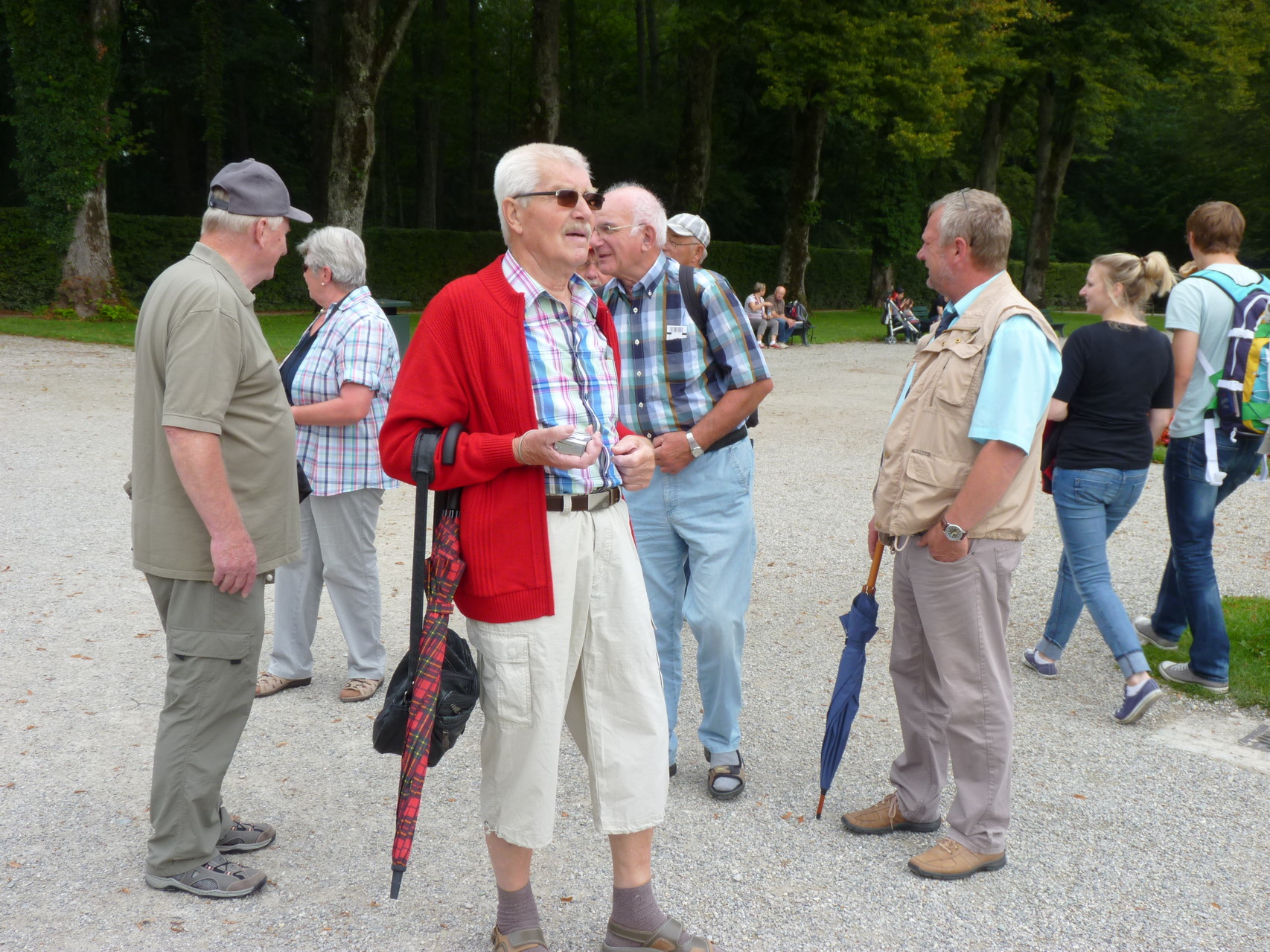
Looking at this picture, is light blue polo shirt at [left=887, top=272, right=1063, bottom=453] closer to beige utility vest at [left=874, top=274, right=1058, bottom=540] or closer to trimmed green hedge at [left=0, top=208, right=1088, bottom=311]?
beige utility vest at [left=874, top=274, right=1058, bottom=540]

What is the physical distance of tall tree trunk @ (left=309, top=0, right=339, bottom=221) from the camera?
31.8 m

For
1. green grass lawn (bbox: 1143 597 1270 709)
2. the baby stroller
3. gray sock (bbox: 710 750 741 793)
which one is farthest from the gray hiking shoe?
the baby stroller

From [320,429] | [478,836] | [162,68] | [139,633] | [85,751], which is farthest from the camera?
[162,68]

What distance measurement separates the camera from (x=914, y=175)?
3969cm

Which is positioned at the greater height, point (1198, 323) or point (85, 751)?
point (1198, 323)

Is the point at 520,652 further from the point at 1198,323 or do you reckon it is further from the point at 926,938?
the point at 1198,323

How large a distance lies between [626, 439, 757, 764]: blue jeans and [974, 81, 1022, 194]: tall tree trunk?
117ft

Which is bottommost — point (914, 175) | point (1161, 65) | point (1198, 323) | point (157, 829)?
point (157, 829)

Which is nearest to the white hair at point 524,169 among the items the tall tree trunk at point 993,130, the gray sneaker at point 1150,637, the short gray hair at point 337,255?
the short gray hair at point 337,255

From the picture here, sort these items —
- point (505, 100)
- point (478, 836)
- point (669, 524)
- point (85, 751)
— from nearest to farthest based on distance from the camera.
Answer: point (478, 836)
point (669, 524)
point (85, 751)
point (505, 100)

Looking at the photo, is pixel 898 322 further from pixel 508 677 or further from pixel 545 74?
pixel 508 677

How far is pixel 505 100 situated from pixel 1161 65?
27.3 meters

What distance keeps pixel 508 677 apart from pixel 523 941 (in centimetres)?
74

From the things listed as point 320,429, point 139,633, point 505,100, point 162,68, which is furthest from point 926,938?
point 505,100
